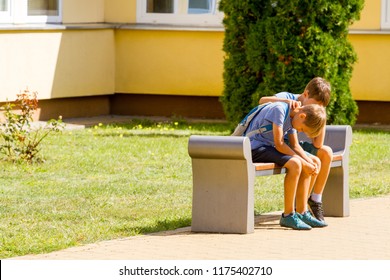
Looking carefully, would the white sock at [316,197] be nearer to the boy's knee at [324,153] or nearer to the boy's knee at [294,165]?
the boy's knee at [324,153]

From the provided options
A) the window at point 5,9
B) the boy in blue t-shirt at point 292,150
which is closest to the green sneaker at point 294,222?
the boy in blue t-shirt at point 292,150

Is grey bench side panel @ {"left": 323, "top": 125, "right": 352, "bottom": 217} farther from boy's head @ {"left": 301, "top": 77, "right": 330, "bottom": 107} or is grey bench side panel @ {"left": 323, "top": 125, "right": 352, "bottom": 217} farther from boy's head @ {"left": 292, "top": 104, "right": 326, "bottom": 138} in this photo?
boy's head @ {"left": 292, "top": 104, "right": 326, "bottom": 138}

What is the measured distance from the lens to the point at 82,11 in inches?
773

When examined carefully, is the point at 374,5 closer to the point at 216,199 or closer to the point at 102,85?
the point at 102,85

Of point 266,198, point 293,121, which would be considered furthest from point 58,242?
point 266,198

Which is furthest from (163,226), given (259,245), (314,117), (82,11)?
(82,11)

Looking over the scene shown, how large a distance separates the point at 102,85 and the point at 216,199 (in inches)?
419

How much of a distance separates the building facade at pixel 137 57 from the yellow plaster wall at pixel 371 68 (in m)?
0.02

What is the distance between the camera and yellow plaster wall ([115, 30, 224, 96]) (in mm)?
19891

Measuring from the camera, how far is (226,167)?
9.60m

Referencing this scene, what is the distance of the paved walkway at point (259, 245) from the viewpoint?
8.59 meters

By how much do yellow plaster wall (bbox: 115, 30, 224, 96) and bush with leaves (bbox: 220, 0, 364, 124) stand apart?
3028mm

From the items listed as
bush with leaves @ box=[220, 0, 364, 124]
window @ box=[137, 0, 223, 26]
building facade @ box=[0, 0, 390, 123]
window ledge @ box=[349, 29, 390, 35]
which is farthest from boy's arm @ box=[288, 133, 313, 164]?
window @ box=[137, 0, 223, 26]

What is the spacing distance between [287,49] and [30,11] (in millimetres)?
4379
